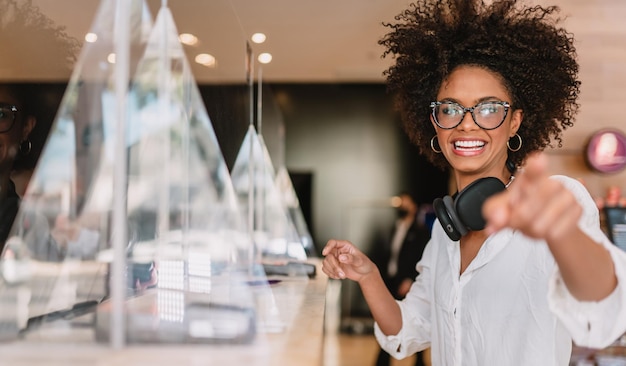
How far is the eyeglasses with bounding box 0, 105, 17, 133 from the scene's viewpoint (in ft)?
3.78

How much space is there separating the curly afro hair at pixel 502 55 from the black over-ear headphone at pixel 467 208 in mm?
293

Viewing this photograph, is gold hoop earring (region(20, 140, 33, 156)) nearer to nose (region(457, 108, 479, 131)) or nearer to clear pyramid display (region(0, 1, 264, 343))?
clear pyramid display (region(0, 1, 264, 343))

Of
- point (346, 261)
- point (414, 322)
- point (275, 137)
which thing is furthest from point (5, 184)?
point (275, 137)

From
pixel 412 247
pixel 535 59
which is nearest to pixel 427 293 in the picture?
pixel 535 59

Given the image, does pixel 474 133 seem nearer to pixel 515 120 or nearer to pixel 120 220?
pixel 515 120

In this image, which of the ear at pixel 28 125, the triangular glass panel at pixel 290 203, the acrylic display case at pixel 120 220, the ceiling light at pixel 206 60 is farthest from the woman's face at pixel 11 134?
the triangular glass panel at pixel 290 203

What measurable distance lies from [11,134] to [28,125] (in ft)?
0.17

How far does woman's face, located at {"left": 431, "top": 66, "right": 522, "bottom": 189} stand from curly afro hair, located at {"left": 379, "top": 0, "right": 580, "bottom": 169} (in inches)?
1.9

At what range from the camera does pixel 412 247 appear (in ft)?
16.7

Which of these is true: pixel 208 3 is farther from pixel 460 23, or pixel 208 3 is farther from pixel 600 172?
pixel 600 172

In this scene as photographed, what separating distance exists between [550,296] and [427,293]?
0.74 m

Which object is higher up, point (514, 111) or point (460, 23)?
point (460, 23)

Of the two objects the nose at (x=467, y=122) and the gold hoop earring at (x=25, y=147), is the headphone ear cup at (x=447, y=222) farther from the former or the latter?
the gold hoop earring at (x=25, y=147)

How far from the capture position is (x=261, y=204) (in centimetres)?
255
